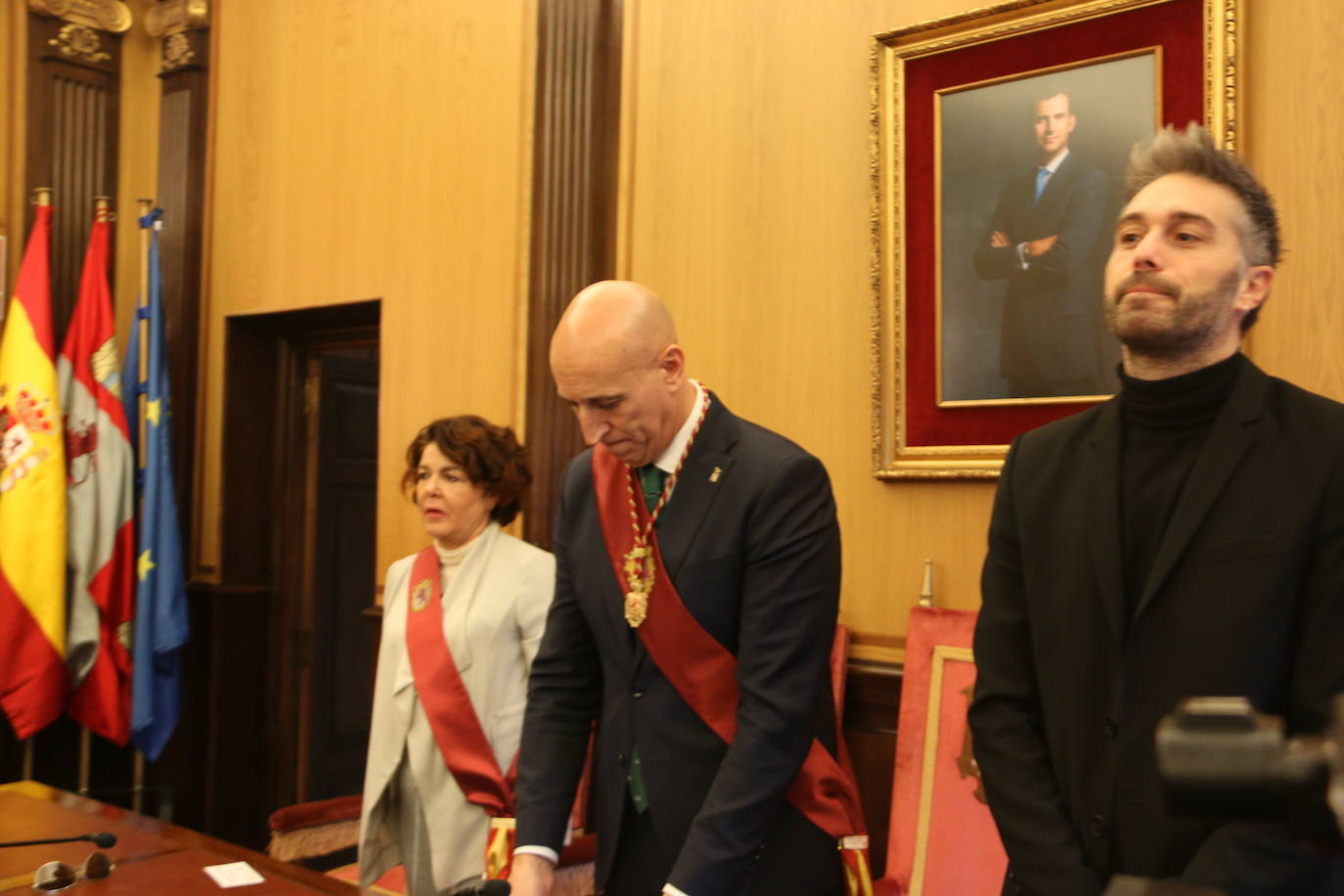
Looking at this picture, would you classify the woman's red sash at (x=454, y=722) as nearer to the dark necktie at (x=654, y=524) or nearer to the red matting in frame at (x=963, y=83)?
the dark necktie at (x=654, y=524)

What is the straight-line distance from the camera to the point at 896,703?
9.61 ft

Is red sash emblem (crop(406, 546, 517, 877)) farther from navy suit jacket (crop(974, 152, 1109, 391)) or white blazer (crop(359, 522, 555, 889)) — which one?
navy suit jacket (crop(974, 152, 1109, 391))

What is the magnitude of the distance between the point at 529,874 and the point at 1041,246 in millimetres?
1791

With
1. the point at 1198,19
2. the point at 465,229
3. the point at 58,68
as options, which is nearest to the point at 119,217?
the point at 58,68

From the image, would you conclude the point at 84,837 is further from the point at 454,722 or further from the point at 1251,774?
the point at 1251,774

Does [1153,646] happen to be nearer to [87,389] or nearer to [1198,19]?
[1198,19]

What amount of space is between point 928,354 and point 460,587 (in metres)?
1.29

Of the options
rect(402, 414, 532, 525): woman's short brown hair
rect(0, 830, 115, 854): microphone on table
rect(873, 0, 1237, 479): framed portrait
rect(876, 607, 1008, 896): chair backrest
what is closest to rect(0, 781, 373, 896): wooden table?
rect(0, 830, 115, 854): microphone on table

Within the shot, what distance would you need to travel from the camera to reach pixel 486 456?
10.1ft

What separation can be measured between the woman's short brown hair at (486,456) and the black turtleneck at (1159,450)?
185 centimetres

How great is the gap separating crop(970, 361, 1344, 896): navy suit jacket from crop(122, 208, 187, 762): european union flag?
11.9 feet

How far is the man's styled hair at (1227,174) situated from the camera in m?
1.55

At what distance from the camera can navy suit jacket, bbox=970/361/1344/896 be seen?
4.56 ft

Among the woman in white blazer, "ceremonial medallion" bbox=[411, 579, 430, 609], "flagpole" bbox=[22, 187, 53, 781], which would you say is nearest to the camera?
the woman in white blazer
